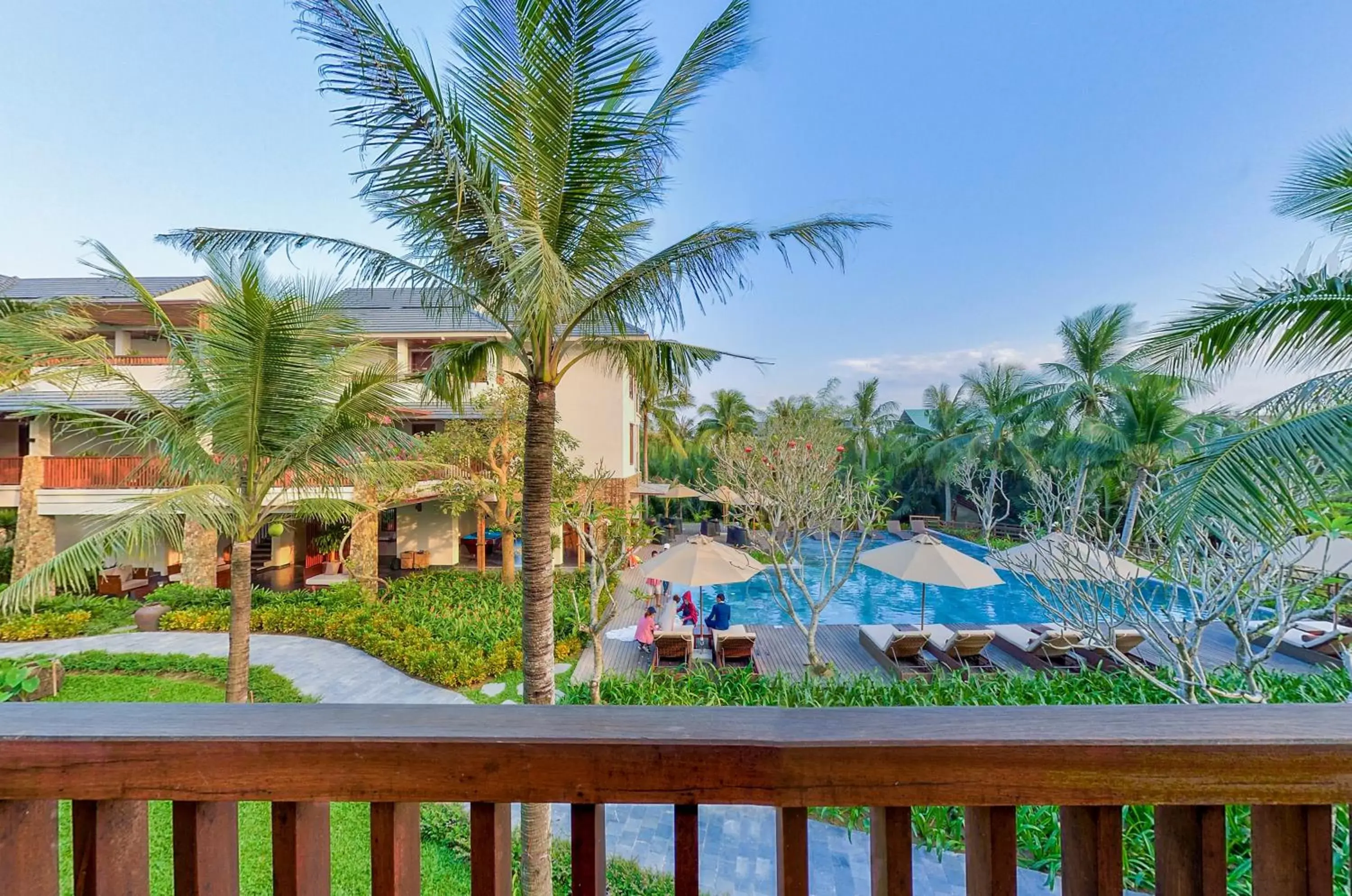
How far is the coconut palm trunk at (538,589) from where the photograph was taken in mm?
4188

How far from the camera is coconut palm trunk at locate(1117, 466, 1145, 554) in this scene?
27.9ft

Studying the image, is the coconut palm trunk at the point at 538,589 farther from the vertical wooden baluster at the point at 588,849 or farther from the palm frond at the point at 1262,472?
the palm frond at the point at 1262,472

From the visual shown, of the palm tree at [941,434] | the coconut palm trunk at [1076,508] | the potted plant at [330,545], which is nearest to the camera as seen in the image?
the coconut palm trunk at [1076,508]

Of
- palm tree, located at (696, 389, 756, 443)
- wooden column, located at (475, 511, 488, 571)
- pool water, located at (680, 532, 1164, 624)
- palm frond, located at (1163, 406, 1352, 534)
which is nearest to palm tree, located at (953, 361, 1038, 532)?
pool water, located at (680, 532, 1164, 624)

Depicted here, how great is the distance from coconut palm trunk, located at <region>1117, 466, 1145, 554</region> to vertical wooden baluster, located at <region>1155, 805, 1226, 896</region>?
9.30 metres

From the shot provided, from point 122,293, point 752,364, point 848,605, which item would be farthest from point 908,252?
point 122,293

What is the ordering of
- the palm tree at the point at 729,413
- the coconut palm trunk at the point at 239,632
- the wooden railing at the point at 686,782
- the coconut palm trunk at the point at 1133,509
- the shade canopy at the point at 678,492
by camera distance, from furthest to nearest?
the palm tree at the point at 729,413, the shade canopy at the point at 678,492, the coconut palm trunk at the point at 1133,509, the coconut palm trunk at the point at 239,632, the wooden railing at the point at 686,782

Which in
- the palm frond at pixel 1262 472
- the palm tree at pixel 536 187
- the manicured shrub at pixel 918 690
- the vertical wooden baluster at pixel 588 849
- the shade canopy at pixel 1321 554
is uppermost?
the palm tree at pixel 536 187

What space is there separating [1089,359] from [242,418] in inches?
959

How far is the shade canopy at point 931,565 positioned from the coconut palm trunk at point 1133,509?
1926 millimetres

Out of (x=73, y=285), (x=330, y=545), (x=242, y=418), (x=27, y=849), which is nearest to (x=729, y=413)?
(x=330, y=545)

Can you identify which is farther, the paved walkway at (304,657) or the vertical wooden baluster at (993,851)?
the paved walkway at (304,657)

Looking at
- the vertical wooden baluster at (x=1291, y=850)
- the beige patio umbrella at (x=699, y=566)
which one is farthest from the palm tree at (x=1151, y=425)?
the vertical wooden baluster at (x=1291, y=850)

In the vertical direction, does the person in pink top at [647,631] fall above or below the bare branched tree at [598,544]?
below
